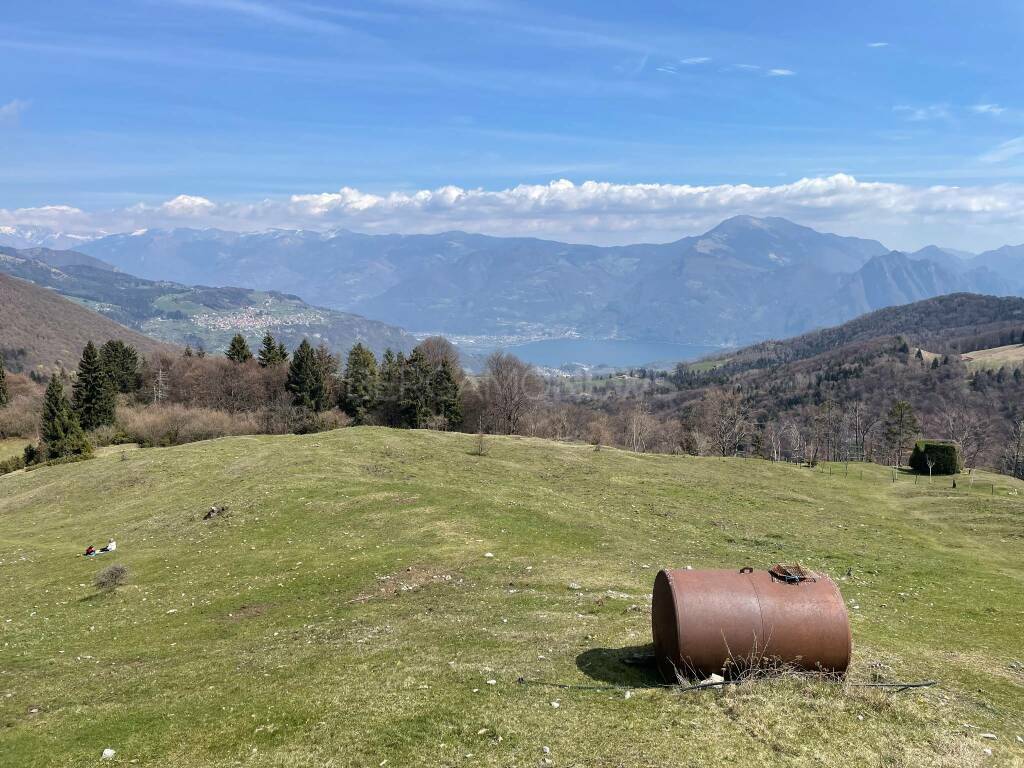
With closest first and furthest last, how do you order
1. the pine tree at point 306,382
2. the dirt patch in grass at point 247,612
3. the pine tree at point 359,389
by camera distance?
the dirt patch in grass at point 247,612 → the pine tree at point 306,382 → the pine tree at point 359,389

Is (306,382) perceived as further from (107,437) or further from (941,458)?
(941,458)

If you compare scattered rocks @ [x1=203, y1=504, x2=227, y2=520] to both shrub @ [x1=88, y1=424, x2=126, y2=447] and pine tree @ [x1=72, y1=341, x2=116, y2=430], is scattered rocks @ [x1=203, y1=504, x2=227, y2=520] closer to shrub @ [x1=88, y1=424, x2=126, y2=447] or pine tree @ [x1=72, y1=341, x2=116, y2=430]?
shrub @ [x1=88, y1=424, x2=126, y2=447]

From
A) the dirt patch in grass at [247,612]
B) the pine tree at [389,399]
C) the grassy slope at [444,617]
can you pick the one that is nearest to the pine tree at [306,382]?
the pine tree at [389,399]

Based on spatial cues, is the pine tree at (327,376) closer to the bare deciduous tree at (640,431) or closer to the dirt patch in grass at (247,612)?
the bare deciduous tree at (640,431)

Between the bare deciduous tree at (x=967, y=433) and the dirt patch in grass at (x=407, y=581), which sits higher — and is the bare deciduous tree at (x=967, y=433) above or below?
below

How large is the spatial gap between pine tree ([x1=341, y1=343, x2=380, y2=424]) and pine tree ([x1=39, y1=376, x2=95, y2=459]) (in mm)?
36069

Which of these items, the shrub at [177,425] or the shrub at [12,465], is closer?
the shrub at [12,465]

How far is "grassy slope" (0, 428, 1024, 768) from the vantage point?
12.4m

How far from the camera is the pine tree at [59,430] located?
227 feet

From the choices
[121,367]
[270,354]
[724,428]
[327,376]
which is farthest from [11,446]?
[724,428]

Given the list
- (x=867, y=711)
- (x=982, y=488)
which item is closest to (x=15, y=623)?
(x=867, y=711)

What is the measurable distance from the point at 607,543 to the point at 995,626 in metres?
15.3

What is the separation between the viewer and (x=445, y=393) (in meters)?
102

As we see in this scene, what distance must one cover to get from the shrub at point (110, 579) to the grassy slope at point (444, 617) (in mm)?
645
